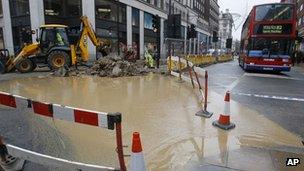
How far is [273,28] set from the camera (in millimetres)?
17594

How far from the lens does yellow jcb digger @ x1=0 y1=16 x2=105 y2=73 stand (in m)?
17.0

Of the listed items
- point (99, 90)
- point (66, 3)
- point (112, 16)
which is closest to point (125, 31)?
point (112, 16)

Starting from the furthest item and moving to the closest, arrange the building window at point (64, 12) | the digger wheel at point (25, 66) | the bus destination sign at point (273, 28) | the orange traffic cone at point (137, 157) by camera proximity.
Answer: the building window at point (64, 12) → the bus destination sign at point (273, 28) → the digger wheel at point (25, 66) → the orange traffic cone at point (137, 157)

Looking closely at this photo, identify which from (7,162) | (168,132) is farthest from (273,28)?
(7,162)

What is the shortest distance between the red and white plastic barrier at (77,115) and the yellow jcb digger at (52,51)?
44.3 ft

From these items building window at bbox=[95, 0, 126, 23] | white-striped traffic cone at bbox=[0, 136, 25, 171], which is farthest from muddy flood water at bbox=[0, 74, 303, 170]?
building window at bbox=[95, 0, 126, 23]

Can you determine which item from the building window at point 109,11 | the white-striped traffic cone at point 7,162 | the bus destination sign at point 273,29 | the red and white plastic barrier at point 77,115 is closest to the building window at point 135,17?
the building window at point 109,11

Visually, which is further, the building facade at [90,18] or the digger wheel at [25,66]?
the building facade at [90,18]

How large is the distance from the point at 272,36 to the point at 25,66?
51.9 ft

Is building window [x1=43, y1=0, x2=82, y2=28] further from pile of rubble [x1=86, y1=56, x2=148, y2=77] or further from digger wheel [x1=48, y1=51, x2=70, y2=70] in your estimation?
pile of rubble [x1=86, y1=56, x2=148, y2=77]

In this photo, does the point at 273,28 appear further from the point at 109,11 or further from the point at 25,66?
the point at 25,66

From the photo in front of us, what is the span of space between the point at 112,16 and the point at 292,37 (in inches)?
661

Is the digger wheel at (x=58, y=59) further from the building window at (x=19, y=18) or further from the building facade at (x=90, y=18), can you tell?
the building window at (x=19, y=18)

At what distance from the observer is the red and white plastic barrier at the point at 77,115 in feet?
10.3
